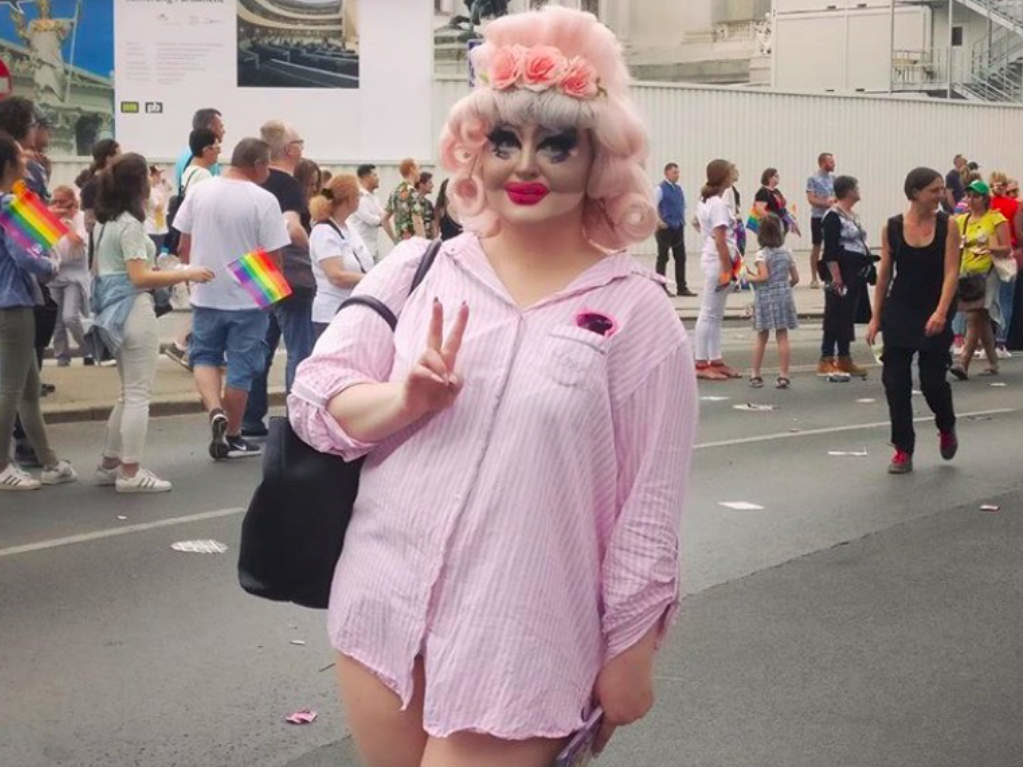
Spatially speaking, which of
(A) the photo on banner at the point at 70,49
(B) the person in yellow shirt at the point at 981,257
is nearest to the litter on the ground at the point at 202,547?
(B) the person in yellow shirt at the point at 981,257

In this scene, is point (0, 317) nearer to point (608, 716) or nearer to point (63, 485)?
point (63, 485)

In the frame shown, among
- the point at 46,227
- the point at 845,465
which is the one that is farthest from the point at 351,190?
the point at 845,465

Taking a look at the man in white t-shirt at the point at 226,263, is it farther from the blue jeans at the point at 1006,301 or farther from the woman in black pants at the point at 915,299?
the blue jeans at the point at 1006,301

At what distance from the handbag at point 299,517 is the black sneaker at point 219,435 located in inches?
318

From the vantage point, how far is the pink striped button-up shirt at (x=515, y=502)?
3131 mm

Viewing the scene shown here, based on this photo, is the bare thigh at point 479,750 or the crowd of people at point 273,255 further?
the crowd of people at point 273,255

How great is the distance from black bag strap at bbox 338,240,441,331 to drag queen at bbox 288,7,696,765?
12mm

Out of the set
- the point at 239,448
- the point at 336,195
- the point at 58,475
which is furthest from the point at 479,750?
the point at 336,195

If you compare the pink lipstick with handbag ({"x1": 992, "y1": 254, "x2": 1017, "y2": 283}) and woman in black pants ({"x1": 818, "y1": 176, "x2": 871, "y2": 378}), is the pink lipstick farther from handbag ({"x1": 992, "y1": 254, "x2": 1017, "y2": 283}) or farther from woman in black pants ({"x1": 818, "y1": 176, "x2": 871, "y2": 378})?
handbag ({"x1": 992, "y1": 254, "x2": 1017, "y2": 283})

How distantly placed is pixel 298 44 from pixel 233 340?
19691 millimetres

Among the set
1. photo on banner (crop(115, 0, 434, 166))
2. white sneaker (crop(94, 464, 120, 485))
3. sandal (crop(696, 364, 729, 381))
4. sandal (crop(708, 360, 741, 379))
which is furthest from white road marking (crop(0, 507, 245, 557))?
photo on banner (crop(115, 0, 434, 166))

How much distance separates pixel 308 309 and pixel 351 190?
927 millimetres

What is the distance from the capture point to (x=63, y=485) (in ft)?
34.2

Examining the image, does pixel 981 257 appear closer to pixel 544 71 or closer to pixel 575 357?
pixel 544 71
